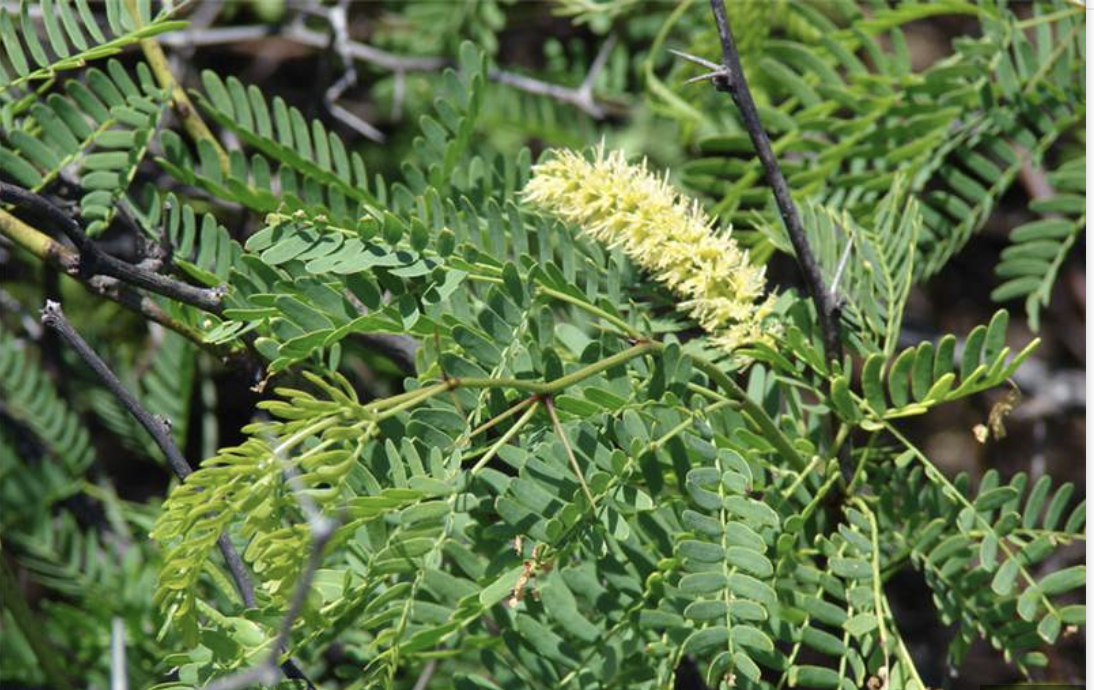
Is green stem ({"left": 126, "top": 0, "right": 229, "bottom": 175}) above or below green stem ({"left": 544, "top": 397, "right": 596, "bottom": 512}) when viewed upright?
above

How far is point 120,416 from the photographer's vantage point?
152 centimetres

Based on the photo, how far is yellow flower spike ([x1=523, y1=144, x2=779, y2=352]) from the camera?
31.3 inches

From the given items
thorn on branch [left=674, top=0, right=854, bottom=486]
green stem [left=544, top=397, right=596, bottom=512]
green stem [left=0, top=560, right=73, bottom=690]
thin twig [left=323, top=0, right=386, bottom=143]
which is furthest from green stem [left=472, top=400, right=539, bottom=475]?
thin twig [left=323, top=0, right=386, bottom=143]

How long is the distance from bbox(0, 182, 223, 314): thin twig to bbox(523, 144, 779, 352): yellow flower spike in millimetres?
237

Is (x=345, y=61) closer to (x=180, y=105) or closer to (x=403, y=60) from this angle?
(x=403, y=60)

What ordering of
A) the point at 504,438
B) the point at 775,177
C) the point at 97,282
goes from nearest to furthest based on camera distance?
the point at 504,438, the point at 775,177, the point at 97,282

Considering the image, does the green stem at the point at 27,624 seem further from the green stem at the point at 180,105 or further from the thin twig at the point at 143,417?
the green stem at the point at 180,105

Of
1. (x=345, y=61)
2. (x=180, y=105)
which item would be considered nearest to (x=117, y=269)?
(x=180, y=105)

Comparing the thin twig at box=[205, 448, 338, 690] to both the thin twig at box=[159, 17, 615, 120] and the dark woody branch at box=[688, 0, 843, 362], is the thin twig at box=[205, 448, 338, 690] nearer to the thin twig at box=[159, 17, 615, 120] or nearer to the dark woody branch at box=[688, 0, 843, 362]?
the dark woody branch at box=[688, 0, 843, 362]

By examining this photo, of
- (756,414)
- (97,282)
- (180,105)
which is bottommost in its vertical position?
(756,414)

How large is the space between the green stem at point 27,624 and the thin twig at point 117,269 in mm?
259

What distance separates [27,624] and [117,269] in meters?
0.31

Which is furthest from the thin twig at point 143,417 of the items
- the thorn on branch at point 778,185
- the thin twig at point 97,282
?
the thorn on branch at point 778,185

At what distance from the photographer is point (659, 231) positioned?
0.79 metres
